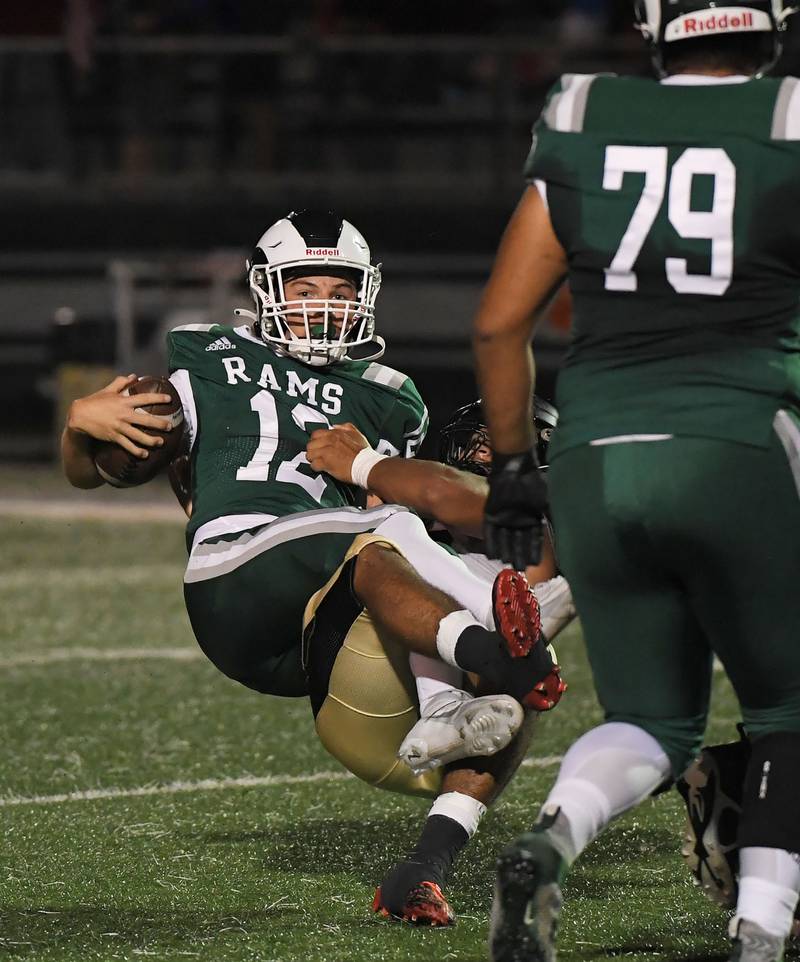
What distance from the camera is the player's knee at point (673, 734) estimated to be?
2793 millimetres

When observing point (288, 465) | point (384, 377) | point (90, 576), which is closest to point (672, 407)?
point (288, 465)

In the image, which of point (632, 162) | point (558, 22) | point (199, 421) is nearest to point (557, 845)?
point (632, 162)

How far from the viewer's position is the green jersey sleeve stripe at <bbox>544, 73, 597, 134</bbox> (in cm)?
271

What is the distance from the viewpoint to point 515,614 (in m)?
3.29

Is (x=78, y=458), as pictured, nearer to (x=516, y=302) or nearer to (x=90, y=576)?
(x=516, y=302)

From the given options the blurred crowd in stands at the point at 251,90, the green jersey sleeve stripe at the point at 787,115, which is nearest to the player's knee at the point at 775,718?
the green jersey sleeve stripe at the point at 787,115

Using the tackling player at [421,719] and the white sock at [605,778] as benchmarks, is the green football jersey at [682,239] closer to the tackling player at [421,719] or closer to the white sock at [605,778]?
the white sock at [605,778]

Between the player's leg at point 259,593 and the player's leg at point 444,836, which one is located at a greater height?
the player's leg at point 259,593

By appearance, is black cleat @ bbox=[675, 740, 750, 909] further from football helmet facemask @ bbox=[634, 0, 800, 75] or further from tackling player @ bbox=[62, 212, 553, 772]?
football helmet facemask @ bbox=[634, 0, 800, 75]

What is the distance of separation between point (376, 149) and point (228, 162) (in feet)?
3.67

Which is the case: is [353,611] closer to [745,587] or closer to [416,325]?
[745,587]

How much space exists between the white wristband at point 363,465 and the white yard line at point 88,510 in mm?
6444

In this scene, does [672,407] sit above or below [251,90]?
below

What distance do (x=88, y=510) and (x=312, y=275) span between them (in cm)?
675
